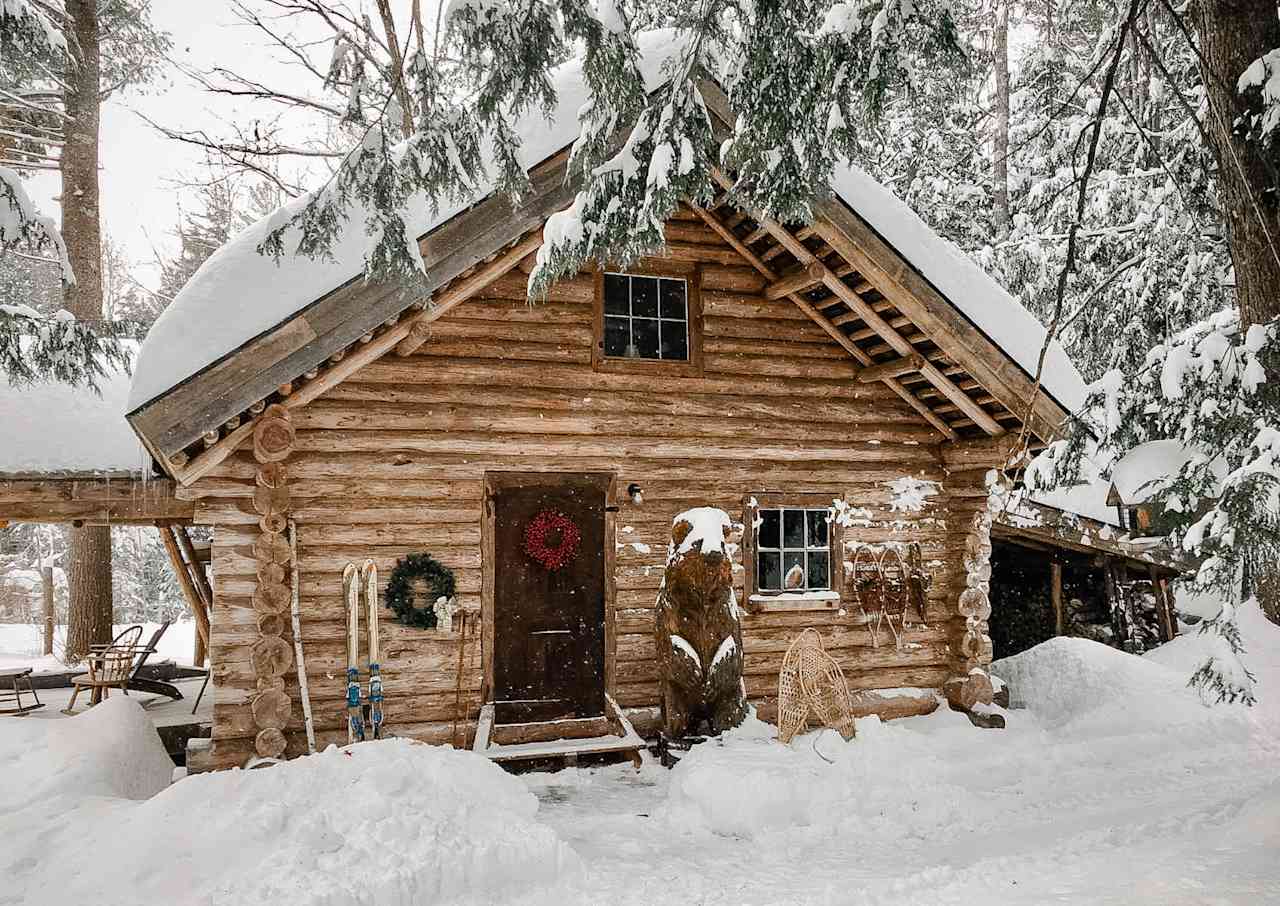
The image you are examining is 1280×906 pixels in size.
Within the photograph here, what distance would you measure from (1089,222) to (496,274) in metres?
12.8

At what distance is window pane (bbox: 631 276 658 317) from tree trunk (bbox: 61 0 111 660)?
10.0 meters

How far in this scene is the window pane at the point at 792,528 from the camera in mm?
9016

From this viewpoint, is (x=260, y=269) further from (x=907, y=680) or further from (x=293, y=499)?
(x=907, y=680)

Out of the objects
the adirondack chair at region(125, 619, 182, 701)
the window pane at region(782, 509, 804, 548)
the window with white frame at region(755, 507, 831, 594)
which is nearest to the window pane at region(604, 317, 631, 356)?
the window with white frame at region(755, 507, 831, 594)

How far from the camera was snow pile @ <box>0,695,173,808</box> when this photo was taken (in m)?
5.93

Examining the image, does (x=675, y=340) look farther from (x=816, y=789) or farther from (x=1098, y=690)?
(x=1098, y=690)

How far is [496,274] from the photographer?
748cm

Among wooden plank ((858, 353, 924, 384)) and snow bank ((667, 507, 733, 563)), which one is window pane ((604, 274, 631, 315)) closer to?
snow bank ((667, 507, 733, 563))

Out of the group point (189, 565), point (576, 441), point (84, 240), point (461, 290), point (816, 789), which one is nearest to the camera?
point (816, 789)

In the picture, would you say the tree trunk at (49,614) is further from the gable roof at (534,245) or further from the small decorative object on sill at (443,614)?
the small decorative object on sill at (443,614)

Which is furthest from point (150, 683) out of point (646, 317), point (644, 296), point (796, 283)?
point (796, 283)

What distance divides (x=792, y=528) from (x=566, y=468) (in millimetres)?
2772

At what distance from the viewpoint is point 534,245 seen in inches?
296

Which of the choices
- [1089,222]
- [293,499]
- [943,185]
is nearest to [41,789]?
[293,499]
